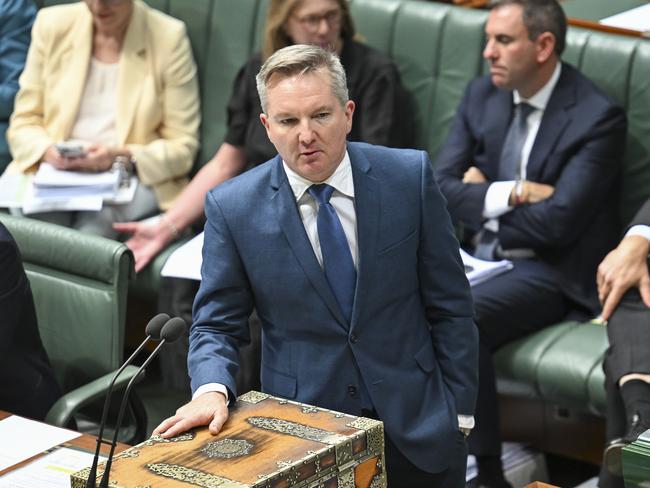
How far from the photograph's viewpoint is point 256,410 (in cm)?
244

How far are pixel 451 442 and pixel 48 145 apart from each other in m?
2.64

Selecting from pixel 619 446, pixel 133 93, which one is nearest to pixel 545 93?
pixel 619 446

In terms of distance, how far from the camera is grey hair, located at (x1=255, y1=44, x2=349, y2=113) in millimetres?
2520

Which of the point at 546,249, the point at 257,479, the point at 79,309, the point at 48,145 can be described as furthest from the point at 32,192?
the point at 257,479

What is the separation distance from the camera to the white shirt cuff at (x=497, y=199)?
4160mm

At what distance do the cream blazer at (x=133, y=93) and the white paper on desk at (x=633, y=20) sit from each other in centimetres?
159

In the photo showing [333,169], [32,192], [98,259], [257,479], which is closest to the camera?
[257,479]

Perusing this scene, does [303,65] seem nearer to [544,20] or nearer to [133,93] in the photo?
[544,20]

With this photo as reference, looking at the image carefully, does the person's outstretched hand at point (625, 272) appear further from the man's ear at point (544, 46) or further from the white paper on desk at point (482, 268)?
the man's ear at point (544, 46)

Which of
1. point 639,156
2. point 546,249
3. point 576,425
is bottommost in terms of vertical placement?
point 576,425

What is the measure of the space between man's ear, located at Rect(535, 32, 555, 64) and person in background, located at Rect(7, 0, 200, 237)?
4.86 ft

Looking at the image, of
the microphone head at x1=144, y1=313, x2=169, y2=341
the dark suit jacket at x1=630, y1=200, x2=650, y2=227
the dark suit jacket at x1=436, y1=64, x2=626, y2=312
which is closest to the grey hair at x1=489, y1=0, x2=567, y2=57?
the dark suit jacket at x1=436, y1=64, x2=626, y2=312

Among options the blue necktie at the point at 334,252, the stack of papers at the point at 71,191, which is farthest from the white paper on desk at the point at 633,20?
the blue necktie at the point at 334,252

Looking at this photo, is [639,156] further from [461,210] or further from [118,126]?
[118,126]
